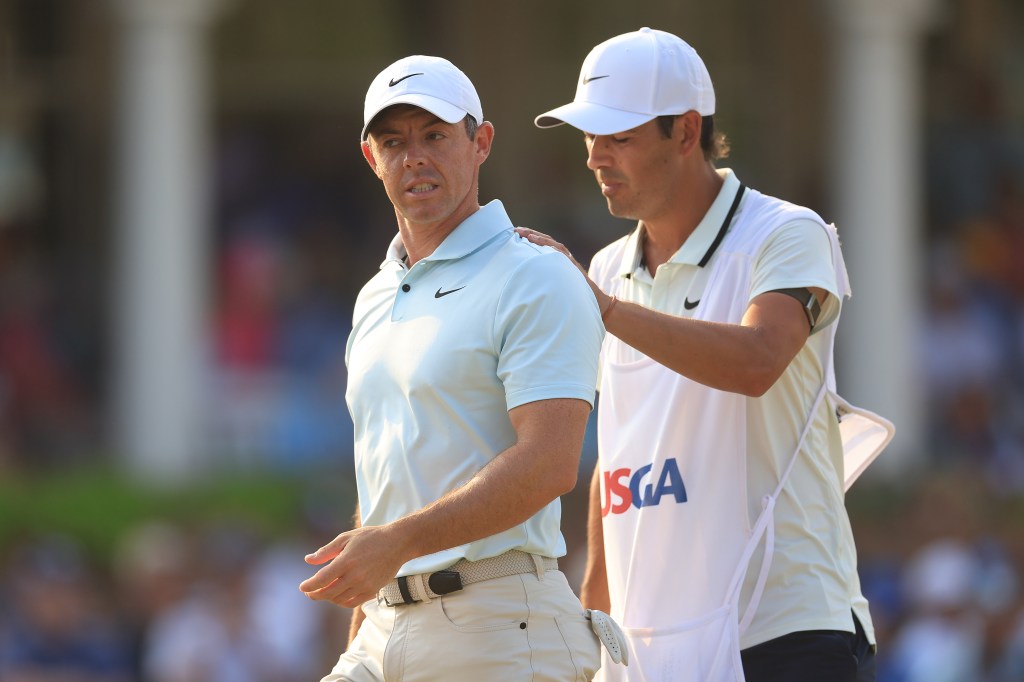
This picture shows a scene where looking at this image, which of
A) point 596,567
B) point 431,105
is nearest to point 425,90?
point 431,105

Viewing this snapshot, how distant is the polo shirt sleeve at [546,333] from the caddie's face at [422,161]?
0.25m

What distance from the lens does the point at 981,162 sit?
599 inches

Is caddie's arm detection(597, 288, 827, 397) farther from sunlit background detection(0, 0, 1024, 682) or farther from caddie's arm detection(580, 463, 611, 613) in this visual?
sunlit background detection(0, 0, 1024, 682)

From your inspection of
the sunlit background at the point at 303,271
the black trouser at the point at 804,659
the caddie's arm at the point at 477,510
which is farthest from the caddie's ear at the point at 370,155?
the sunlit background at the point at 303,271

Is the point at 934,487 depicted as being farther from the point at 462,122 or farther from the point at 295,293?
the point at 462,122

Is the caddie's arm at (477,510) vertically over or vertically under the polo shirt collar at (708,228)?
under

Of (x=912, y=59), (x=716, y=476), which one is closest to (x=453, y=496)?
(x=716, y=476)

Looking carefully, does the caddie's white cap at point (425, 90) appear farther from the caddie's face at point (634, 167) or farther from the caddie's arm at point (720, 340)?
the caddie's face at point (634, 167)

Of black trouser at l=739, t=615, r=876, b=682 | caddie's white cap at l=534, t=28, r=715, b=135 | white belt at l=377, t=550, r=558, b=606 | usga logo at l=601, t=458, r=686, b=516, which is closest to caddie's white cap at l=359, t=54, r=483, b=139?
caddie's white cap at l=534, t=28, r=715, b=135

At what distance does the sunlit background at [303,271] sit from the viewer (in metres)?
10.4

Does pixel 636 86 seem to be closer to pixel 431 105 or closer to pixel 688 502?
pixel 431 105

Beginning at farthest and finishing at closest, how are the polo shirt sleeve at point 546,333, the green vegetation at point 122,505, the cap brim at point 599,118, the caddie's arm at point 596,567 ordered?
the green vegetation at point 122,505, the caddie's arm at point 596,567, the cap brim at point 599,118, the polo shirt sleeve at point 546,333

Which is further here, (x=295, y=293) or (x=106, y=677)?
(x=295, y=293)

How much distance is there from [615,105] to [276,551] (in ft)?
23.1
